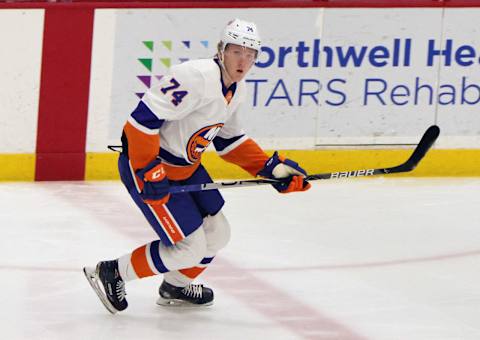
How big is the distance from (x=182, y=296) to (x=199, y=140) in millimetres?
583

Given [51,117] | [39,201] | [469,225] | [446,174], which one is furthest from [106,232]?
[446,174]

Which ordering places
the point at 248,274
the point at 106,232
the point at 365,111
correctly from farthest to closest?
the point at 365,111
the point at 106,232
the point at 248,274

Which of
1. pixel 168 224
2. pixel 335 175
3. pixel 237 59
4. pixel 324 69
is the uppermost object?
pixel 237 59

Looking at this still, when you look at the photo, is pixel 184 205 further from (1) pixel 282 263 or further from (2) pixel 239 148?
(1) pixel 282 263

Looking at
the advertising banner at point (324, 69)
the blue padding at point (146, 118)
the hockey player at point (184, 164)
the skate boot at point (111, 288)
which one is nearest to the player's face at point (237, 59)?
the hockey player at point (184, 164)

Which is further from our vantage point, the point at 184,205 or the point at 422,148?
the point at 422,148

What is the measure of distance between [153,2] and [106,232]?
4.96ft

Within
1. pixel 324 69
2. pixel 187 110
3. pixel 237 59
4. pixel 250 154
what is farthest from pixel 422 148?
pixel 324 69

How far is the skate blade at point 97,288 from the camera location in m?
4.17

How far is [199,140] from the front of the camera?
4074 millimetres

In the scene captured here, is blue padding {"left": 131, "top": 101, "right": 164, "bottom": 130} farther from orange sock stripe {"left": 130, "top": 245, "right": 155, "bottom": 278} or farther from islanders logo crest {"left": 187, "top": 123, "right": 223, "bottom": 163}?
orange sock stripe {"left": 130, "top": 245, "right": 155, "bottom": 278}

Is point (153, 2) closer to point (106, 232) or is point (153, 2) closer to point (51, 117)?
point (51, 117)

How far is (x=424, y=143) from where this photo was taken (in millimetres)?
4301

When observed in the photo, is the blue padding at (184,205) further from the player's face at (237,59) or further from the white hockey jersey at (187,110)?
the player's face at (237,59)
